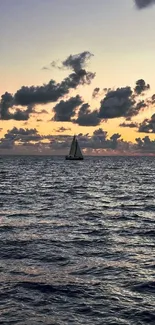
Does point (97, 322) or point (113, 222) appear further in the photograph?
point (113, 222)

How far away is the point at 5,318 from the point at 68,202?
33.7 metres

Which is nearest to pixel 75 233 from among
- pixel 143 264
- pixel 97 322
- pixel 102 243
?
pixel 102 243

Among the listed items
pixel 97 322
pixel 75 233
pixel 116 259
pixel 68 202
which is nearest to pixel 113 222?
pixel 75 233

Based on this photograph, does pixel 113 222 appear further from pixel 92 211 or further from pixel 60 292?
pixel 60 292

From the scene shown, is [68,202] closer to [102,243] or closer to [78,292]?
[102,243]

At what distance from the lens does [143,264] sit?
1919cm

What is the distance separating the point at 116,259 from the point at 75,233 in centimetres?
686

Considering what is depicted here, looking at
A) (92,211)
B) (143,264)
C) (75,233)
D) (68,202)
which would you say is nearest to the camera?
(143,264)

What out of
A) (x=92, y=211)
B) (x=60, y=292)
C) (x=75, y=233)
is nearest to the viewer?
(x=60, y=292)

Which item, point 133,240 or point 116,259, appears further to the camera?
point 133,240

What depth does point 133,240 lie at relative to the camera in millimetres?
24672

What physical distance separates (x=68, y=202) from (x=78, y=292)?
31.0 metres

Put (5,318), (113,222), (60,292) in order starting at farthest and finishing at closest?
(113,222) < (60,292) < (5,318)

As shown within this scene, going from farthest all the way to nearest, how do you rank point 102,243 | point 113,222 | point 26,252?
point 113,222, point 102,243, point 26,252
